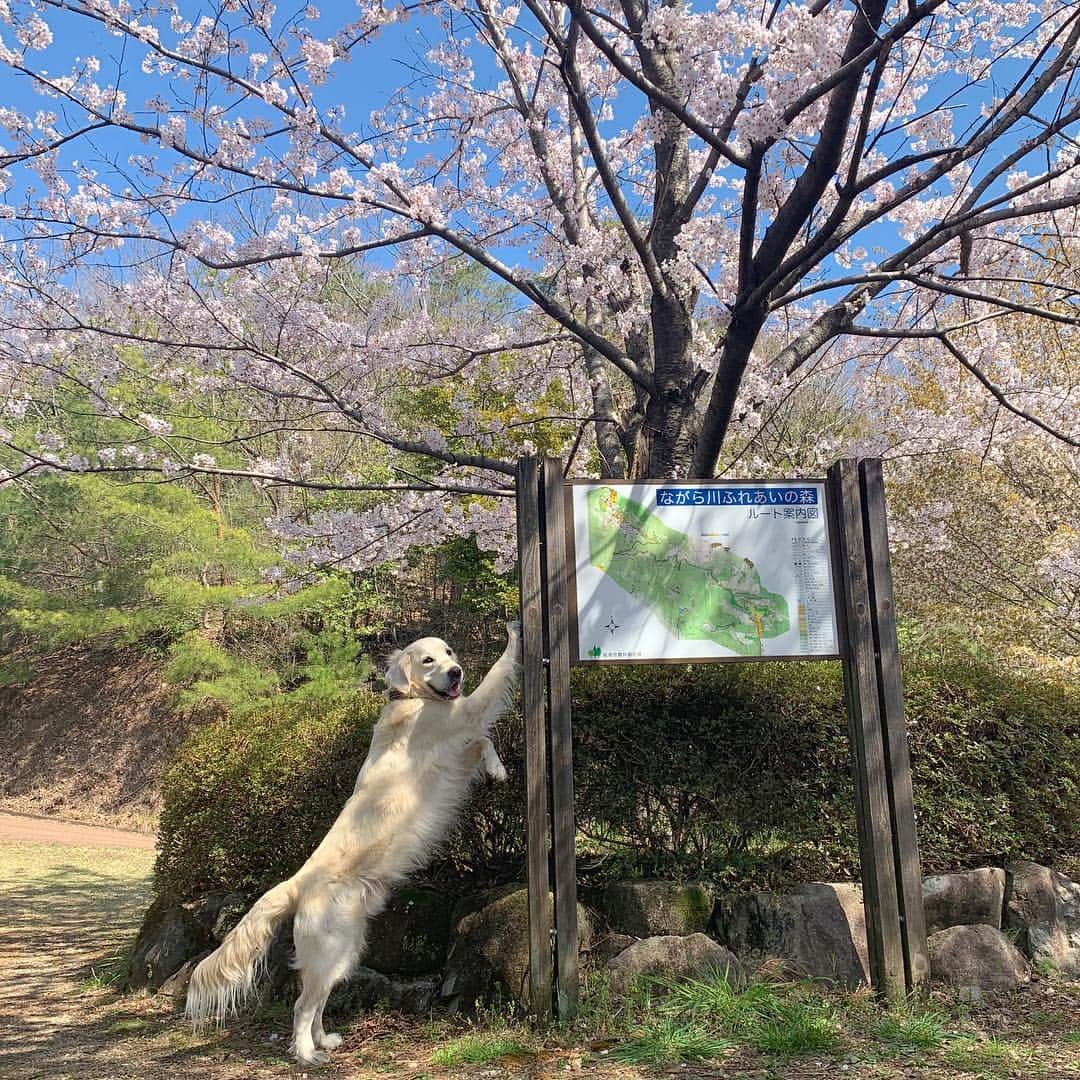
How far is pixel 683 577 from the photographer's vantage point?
14.4ft

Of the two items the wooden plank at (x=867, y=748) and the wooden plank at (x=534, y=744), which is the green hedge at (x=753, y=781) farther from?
the wooden plank at (x=534, y=744)

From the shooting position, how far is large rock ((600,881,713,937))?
14.1 ft

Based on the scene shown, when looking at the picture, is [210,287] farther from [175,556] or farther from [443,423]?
[175,556]

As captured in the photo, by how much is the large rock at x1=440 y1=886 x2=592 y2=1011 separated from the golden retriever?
43cm

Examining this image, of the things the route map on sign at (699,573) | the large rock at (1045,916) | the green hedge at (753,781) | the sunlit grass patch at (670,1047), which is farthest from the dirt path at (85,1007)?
the large rock at (1045,916)

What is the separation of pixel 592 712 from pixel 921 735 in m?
1.72

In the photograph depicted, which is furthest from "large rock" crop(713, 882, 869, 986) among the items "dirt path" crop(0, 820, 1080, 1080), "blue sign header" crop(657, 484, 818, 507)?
"blue sign header" crop(657, 484, 818, 507)

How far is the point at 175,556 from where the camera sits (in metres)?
16.0

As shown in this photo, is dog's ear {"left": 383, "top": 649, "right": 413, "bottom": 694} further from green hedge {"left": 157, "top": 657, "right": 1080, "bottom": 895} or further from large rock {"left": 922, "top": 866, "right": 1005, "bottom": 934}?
large rock {"left": 922, "top": 866, "right": 1005, "bottom": 934}

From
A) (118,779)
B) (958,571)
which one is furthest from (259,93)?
(118,779)

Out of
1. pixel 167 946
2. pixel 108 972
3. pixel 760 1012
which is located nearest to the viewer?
pixel 760 1012

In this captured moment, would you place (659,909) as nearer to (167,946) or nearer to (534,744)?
(534,744)

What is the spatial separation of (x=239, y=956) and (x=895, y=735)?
125 inches

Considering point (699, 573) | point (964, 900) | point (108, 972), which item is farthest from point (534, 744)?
point (108, 972)
